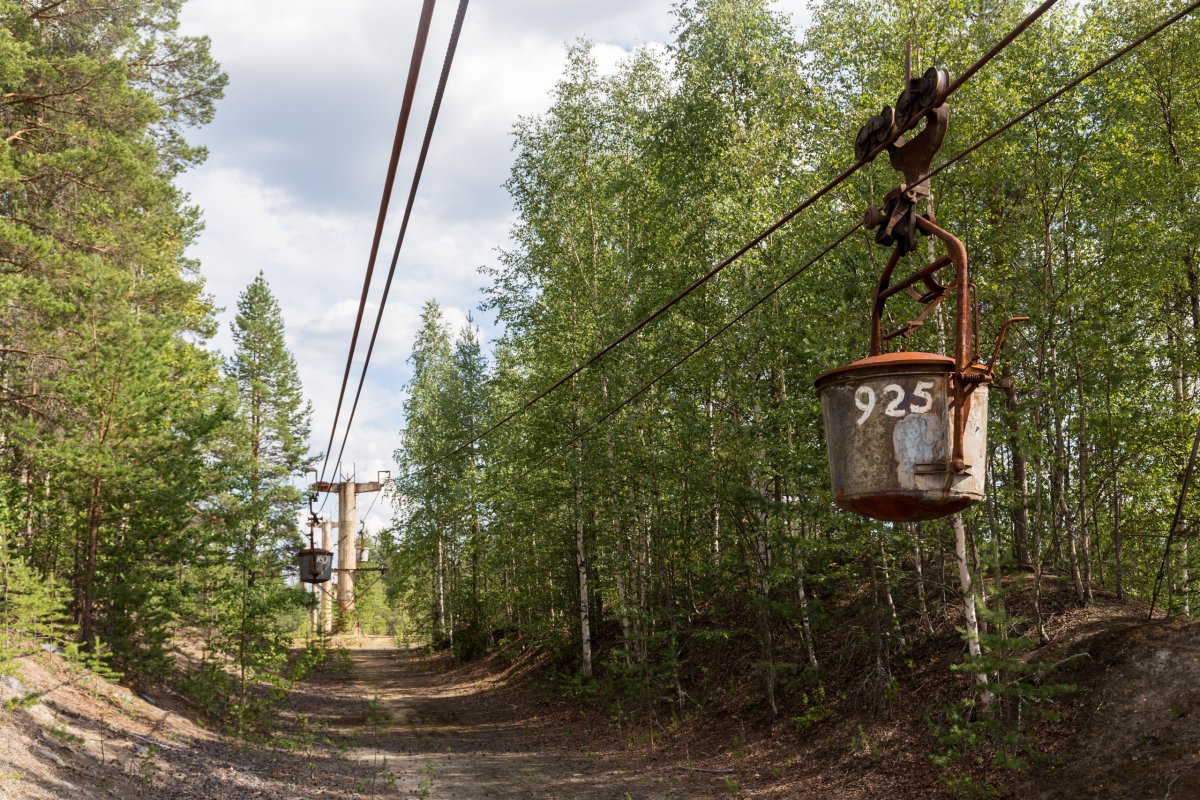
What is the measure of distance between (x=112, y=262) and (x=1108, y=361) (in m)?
16.2

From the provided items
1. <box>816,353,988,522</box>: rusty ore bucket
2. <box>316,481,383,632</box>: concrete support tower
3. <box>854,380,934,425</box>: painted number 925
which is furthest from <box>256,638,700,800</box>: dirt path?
<box>316,481,383,632</box>: concrete support tower

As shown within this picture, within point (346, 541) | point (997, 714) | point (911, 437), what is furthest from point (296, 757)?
point (346, 541)

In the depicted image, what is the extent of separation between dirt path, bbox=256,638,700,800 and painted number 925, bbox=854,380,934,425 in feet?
29.8

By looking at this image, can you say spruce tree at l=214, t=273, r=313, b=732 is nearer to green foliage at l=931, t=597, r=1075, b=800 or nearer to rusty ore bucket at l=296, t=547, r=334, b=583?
rusty ore bucket at l=296, t=547, r=334, b=583

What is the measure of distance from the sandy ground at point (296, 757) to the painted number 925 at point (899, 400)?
8.71 m

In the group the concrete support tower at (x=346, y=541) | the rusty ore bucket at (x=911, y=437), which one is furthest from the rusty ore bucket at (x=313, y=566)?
the concrete support tower at (x=346, y=541)

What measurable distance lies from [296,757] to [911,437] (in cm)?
1351

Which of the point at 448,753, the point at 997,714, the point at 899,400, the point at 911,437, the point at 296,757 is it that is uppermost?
the point at 899,400

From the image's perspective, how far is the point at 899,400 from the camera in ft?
9.07

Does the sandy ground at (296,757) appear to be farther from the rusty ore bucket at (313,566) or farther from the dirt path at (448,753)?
the rusty ore bucket at (313,566)

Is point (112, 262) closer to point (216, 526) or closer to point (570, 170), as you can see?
point (216, 526)

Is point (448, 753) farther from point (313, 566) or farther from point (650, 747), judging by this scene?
point (313, 566)

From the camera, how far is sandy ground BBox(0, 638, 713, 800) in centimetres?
961

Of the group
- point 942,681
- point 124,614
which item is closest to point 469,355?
point 124,614
